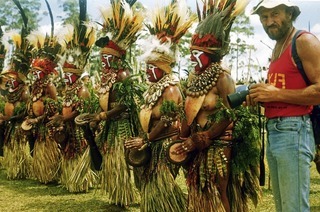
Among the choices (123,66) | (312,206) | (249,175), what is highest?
(123,66)

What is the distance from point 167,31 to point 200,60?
97 cm

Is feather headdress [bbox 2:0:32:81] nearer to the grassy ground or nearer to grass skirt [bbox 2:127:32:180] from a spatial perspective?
grass skirt [bbox 2:127:32:180]

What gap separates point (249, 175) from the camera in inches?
155

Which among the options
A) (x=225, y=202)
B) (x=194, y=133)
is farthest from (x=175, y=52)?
(x=225, y=202)

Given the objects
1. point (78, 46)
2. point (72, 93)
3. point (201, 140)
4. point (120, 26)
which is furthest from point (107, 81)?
point (201, 140)

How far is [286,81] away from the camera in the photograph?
8.61 ft

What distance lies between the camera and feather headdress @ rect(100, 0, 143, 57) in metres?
5.41

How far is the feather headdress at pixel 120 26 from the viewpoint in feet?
17.8

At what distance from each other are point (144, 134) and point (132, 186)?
0.98m

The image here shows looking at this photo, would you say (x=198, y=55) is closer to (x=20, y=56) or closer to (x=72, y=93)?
(x=72, y=93)

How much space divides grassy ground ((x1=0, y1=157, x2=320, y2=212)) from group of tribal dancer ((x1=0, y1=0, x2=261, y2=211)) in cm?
17

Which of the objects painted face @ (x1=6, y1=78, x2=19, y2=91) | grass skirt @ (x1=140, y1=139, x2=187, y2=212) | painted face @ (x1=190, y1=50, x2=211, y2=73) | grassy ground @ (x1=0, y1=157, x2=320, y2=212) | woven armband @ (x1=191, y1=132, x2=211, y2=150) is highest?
painted face @ (x1=6, y1=78, x2=19, y2=91)

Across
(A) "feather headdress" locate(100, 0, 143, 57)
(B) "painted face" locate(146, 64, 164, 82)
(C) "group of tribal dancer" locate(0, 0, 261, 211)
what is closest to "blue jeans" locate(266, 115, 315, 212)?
(C) "group of tribal dancer" locate(0, 0, 261, 211)

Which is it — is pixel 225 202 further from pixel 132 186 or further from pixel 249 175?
pixel 132 186
